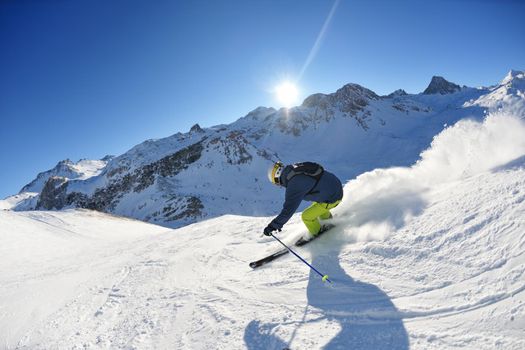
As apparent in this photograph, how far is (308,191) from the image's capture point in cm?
642

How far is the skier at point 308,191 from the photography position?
6254mm

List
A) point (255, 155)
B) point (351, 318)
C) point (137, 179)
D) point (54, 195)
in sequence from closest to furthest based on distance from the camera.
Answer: point (351, 318) → point (255, 155) → point (137, 179) → point (54, 195)

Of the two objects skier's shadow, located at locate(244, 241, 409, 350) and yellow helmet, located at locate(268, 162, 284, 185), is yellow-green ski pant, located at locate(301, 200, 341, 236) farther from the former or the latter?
skier's shadow, located at locate(244, 241, 409, 350)

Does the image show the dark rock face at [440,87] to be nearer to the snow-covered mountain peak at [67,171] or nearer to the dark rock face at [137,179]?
the dark rock face at [137,179]

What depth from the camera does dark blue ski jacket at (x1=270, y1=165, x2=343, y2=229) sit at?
625cm

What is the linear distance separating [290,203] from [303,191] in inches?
14.5

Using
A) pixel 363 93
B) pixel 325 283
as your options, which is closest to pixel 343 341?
pixel 325 283

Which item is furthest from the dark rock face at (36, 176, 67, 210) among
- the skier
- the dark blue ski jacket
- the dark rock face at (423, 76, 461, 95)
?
the dark rock face at (423, 76, 461, 95)

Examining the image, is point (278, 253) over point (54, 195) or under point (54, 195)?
under

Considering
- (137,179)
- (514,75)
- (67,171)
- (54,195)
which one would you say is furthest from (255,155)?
(67,171)

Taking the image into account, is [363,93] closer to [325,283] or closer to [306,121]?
[306,121]

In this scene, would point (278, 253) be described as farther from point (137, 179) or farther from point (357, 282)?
point (137, 179)

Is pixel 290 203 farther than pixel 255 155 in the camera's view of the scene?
No

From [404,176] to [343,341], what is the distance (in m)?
5.38
